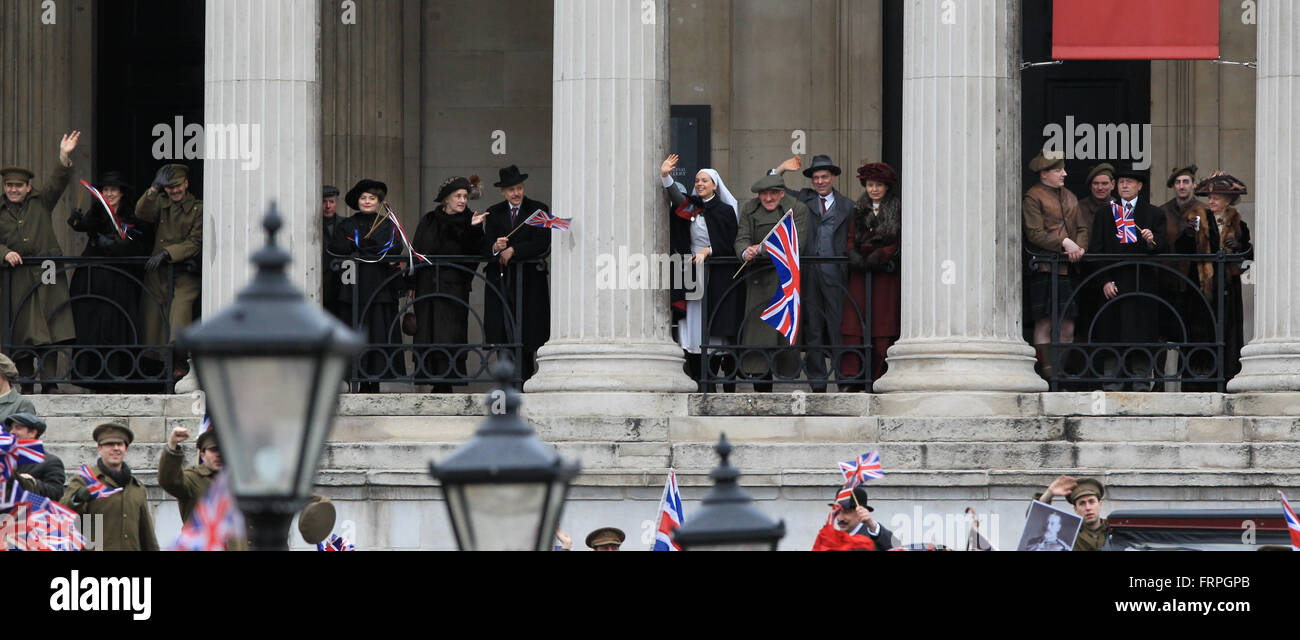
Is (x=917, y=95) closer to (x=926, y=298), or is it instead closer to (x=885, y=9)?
(x=926, y=298)

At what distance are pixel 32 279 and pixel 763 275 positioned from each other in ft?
23.0

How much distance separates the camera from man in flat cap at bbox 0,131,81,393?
2291 cm

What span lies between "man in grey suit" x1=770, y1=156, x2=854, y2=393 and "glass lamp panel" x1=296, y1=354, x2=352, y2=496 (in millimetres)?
14836

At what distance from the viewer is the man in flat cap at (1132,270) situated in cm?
2227

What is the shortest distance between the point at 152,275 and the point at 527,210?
3.73 meters

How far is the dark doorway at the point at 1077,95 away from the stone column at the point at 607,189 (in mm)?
7787

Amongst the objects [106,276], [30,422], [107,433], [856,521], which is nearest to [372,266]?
[106,276]

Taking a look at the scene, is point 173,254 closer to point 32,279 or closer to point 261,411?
point 32,279

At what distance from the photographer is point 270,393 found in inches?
297

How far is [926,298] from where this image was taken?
21.8 metres

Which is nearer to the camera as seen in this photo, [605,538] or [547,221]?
[605,538]

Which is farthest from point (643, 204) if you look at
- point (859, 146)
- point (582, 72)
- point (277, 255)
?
point (277, 255)

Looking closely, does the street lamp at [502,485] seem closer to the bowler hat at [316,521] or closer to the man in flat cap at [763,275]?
the bowler hat at [316,521]

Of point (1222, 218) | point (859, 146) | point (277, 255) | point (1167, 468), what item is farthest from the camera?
point (859, 146)
